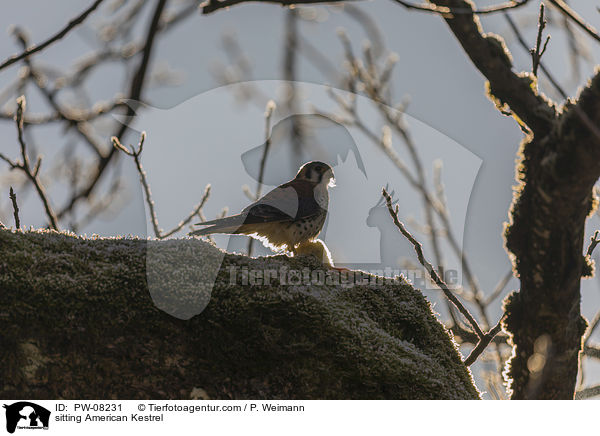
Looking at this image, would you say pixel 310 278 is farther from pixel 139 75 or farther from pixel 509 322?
pixel 139 75

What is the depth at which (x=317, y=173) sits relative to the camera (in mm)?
4305

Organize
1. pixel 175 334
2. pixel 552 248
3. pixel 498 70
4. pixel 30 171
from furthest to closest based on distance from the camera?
pixel 30 171 → pixel 498 70 → pixel 552 248 → pixel 175 334

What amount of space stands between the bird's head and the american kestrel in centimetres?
13

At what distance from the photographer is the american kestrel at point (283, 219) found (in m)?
3.64

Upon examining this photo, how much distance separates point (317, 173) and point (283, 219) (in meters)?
0.68

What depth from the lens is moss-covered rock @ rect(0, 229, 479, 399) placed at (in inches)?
75.5

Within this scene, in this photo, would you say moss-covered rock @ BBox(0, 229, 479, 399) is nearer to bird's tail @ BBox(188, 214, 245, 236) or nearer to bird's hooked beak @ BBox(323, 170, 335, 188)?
bird's tail @ BBox(188, 214, 245, 236)

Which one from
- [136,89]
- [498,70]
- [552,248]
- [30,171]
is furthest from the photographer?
[136,89]

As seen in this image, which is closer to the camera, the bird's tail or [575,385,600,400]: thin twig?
the bird's tail

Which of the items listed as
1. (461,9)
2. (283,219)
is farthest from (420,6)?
(283,219)

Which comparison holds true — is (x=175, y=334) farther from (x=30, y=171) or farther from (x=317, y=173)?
(x=317, y=173)
